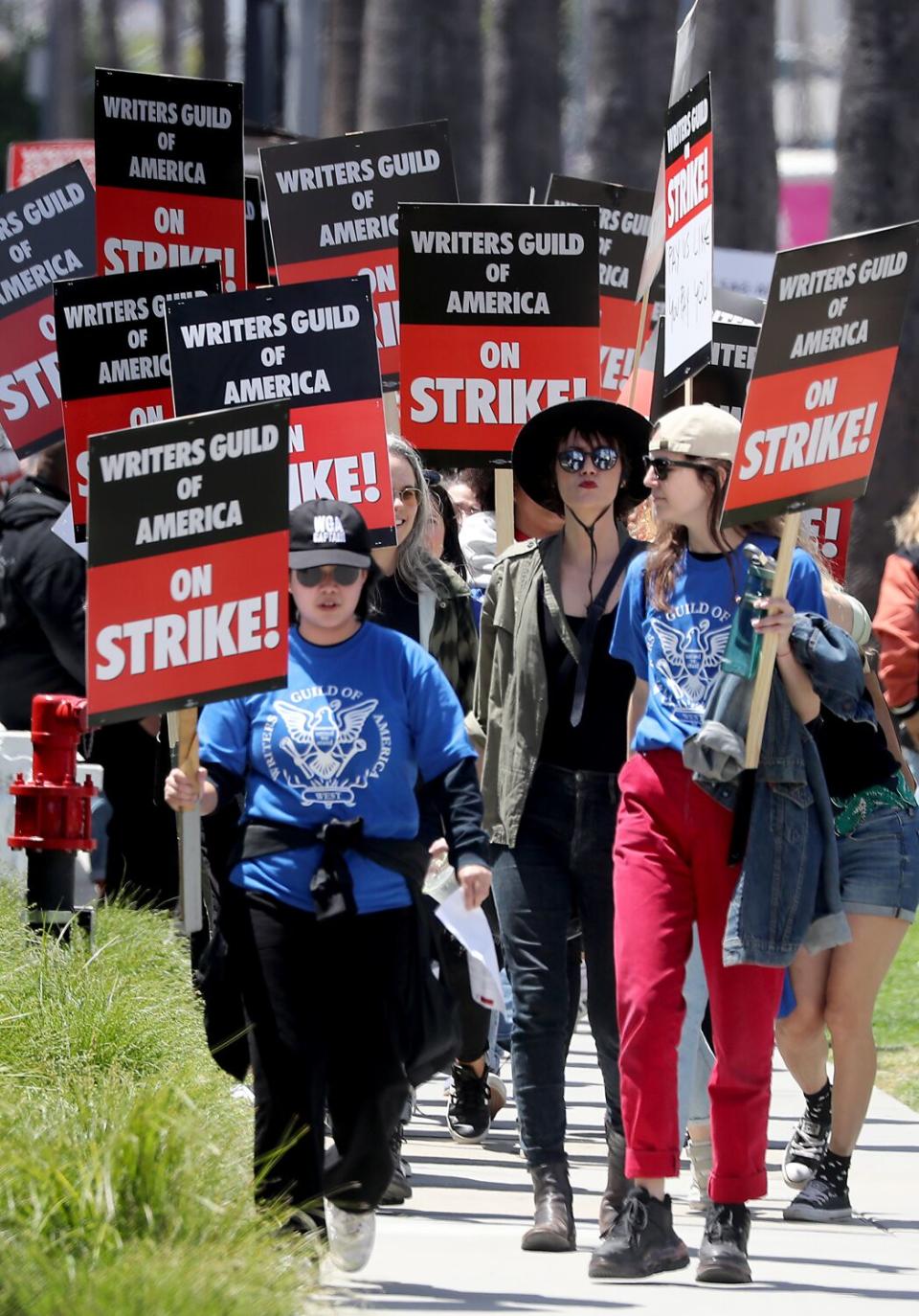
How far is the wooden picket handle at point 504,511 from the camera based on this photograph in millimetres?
7980

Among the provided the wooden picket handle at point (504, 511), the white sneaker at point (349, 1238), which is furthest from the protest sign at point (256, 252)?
the white sneaker at point (349, 1238)

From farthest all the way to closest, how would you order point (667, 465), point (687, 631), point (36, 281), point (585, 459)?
point (36, 281) < point (585, 459) < point (667, 465) < point (687, 631)

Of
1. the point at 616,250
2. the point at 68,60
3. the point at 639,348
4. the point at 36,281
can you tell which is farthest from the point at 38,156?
the point at 68,60

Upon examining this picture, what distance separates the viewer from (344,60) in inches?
1350

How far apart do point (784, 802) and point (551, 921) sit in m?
0.76

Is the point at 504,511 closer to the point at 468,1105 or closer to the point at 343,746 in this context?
the point at 468,1105

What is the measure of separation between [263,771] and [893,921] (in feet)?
6.77

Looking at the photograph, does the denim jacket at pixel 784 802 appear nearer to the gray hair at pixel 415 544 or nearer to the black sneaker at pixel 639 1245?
the black sneaker at pixel 639 1245

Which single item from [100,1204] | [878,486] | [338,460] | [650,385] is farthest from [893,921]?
[878,486]

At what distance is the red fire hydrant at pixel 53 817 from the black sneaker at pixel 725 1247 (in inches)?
112

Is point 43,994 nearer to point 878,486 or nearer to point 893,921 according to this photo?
point 893,921

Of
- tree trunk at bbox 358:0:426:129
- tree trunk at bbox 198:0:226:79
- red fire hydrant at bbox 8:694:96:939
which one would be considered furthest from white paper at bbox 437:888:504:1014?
tree trunk at bbox 198:0:226:79

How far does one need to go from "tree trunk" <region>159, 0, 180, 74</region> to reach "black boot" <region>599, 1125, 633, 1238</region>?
6317 centimetres

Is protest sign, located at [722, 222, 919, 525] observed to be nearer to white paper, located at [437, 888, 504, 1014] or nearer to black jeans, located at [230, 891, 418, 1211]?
white paper, located at [437, 888, 504, 1014]
